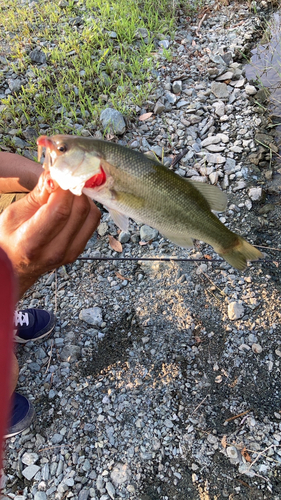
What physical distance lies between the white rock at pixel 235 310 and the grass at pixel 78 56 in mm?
2850

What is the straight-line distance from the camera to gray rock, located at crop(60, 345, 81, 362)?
10.4 feet

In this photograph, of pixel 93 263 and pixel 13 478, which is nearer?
pixel 13 478

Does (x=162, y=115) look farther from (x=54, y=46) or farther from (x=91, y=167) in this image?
(x=91, y=167)

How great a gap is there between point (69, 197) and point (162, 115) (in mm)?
3352

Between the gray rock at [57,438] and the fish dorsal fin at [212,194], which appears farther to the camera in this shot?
the gray rock at [57,438]

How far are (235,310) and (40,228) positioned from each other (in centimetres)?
188

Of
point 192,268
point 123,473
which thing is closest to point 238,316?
point 192,268

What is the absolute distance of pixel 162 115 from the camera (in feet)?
16.2

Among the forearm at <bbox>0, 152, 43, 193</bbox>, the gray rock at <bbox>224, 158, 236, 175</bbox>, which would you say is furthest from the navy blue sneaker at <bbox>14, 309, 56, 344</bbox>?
the gray rock at <bbox>224, 158, 236, 175</bbox>

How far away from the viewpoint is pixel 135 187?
2172mm

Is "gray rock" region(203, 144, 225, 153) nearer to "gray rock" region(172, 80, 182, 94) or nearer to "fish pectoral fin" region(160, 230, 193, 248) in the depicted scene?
"gray rock" region(172, 80, 182, 94)

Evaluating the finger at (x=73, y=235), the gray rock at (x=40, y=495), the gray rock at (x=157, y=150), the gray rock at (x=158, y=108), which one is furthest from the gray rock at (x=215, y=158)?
the gray rock at (x=40, y=495)

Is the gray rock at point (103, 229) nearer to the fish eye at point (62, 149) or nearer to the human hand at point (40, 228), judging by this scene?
the human hand at point (40, 228)

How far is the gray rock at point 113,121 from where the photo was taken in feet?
15.2
